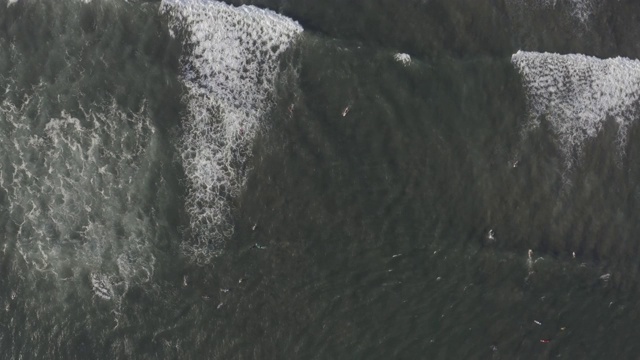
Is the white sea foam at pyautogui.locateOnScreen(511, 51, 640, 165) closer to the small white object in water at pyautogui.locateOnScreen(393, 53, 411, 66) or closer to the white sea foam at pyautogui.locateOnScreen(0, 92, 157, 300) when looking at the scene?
the small white object in water at pyautogui.locateOnScreen(393, 53, 411, 66)

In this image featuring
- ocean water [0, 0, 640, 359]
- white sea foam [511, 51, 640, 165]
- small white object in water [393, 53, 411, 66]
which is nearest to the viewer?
ocean water [0, 0, 640, 359]

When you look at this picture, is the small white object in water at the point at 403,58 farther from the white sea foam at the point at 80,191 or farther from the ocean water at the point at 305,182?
the white sea foam at the point at 80,191

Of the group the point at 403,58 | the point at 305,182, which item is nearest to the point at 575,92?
the point at 403,58

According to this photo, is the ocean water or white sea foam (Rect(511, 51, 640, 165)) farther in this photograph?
white sea foam (Rect(511, 51, 640, 165))

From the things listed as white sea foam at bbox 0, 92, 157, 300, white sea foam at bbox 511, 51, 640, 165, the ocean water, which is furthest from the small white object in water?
white sea foam at bbox 0, 92, 157, 300

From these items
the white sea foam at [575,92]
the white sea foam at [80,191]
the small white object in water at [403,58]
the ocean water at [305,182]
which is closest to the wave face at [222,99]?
the ocean water at [305,182]
